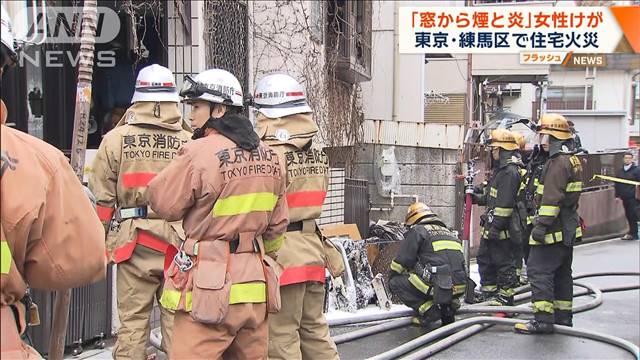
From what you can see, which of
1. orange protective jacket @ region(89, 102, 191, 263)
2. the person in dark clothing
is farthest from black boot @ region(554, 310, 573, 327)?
the person in dark clothing

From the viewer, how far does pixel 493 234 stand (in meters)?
7.78

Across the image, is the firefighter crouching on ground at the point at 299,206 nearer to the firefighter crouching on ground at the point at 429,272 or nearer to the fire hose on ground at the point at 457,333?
the fire hose on ground at the point at 457,333

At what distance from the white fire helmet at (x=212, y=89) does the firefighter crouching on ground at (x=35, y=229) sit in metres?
1.43

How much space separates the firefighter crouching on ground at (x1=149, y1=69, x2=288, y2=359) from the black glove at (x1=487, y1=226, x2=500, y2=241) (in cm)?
481

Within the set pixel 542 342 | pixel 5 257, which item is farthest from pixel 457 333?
pixel 5 257

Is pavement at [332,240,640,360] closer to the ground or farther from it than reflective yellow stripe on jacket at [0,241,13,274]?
closer to the ground

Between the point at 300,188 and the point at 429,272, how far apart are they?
2.67 metres

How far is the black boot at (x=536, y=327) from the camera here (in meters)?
6.39

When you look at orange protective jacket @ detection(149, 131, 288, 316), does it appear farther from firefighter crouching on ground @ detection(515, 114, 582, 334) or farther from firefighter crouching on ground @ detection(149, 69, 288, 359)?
firefighter crouching on ground @ detection(515, 114, 582, 334)

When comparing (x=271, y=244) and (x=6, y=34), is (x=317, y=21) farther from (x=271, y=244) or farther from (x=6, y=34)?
(x=6, y=34)

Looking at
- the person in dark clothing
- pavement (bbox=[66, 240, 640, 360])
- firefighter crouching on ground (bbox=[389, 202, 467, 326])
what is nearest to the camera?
pavement (bbox=[66, 240, 640, 360])

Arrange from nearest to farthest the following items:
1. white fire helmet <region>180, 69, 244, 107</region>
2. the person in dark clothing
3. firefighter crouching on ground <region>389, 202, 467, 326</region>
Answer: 1. white fire helmet <region>180, 69, 244, 107</region>
2. firefighter crouching on ground <region>389, 202, 467, 326</region>
3. the person in dark clothing

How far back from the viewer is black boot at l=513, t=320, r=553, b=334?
639 cm

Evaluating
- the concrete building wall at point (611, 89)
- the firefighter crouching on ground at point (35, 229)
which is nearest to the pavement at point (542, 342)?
the firefighter crouching on ground at point (35, 229)
